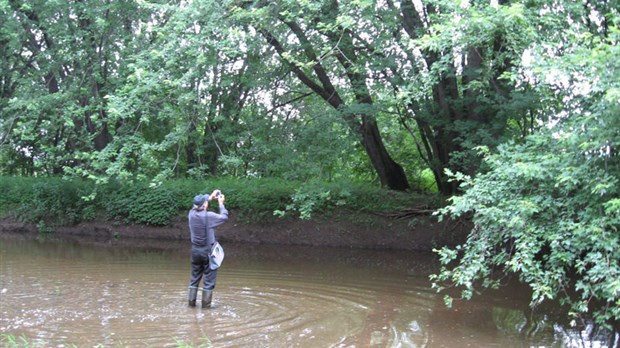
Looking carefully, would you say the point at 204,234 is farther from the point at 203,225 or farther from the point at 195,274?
the point at 195,274

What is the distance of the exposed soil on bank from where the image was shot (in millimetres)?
17828

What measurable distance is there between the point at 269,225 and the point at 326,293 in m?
9.49

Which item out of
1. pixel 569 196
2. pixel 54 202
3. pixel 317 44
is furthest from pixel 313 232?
pixel 569 196

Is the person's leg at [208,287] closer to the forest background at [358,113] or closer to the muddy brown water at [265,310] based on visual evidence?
the muddy brown water at [265,310]

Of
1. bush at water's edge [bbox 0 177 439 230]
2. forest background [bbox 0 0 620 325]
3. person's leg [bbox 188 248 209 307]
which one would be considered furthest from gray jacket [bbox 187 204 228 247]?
bush at water's edge [bbox 0 177 439 230]

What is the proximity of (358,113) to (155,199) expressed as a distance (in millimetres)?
10414

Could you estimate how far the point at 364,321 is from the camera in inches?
353

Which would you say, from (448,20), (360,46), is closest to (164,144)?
(360,46)

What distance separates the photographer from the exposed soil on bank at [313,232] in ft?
58.5

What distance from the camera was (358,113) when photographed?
14.2m

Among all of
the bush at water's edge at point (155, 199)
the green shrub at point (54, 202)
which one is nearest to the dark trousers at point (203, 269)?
the bush at water's edge at point (155, 199)

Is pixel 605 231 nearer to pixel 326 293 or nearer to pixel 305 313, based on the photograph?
pixel 305 313

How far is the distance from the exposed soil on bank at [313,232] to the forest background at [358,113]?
52 centimetres

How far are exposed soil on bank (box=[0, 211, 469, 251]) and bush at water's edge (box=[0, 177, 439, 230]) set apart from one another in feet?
0.93
